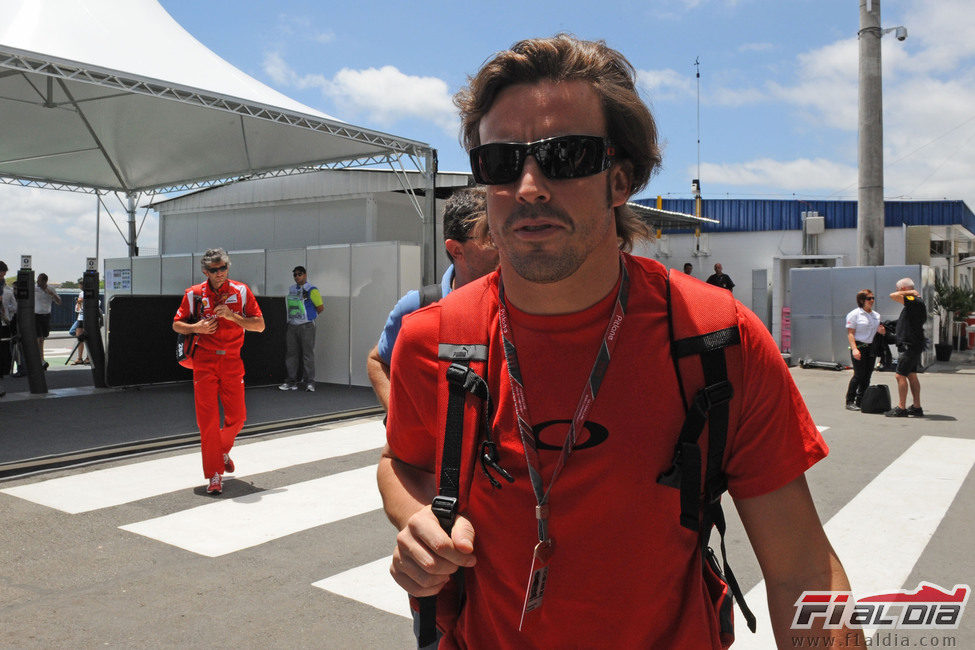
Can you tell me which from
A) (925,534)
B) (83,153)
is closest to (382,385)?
(925,534)

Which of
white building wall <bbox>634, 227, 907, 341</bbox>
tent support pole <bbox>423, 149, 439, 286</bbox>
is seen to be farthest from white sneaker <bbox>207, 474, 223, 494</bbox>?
white building wall <bbox>634, 227, 907, 341</bbox>

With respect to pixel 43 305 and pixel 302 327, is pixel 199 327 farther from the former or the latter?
pixel 43 305

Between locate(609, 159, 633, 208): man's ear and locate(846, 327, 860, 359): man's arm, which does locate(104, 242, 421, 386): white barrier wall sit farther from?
locate(609, 159, 633, 208): man's ear

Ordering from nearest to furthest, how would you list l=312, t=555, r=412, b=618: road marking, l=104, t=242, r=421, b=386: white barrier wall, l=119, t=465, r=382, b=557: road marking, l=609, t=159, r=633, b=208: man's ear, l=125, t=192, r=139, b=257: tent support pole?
l=609, t=159, r=633, b=208: man's ear → l=312, t=555, r=412, b=618: road marking → l=119, t=465, r=382, b=557: road marking → l=104, t=242, r=421, b=386: white barrier wall → l=125, t=192, r=139, b=257: tent support pole

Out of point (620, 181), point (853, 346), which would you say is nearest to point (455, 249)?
point (620, 181)

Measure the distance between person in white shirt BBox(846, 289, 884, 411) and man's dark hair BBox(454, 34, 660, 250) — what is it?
35.5 feet

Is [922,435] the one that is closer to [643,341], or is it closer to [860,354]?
[860,354]

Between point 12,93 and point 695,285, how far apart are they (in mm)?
17545

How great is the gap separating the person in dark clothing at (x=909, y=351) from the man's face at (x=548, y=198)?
1024cm

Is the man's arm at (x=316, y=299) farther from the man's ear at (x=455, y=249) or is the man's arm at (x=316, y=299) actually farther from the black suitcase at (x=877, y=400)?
the man's ear at (x=455, y=249)

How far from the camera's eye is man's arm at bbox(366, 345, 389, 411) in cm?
327

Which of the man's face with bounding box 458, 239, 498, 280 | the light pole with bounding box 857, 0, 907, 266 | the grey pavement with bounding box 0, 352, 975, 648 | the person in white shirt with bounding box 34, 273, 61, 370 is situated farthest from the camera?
the light pole with bounding box 857, 0, 907, 266

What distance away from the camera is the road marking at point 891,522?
168 inches

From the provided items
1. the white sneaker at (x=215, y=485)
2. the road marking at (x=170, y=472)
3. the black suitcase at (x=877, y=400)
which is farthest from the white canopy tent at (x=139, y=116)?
the black suitcase at (x=877, y=400)
